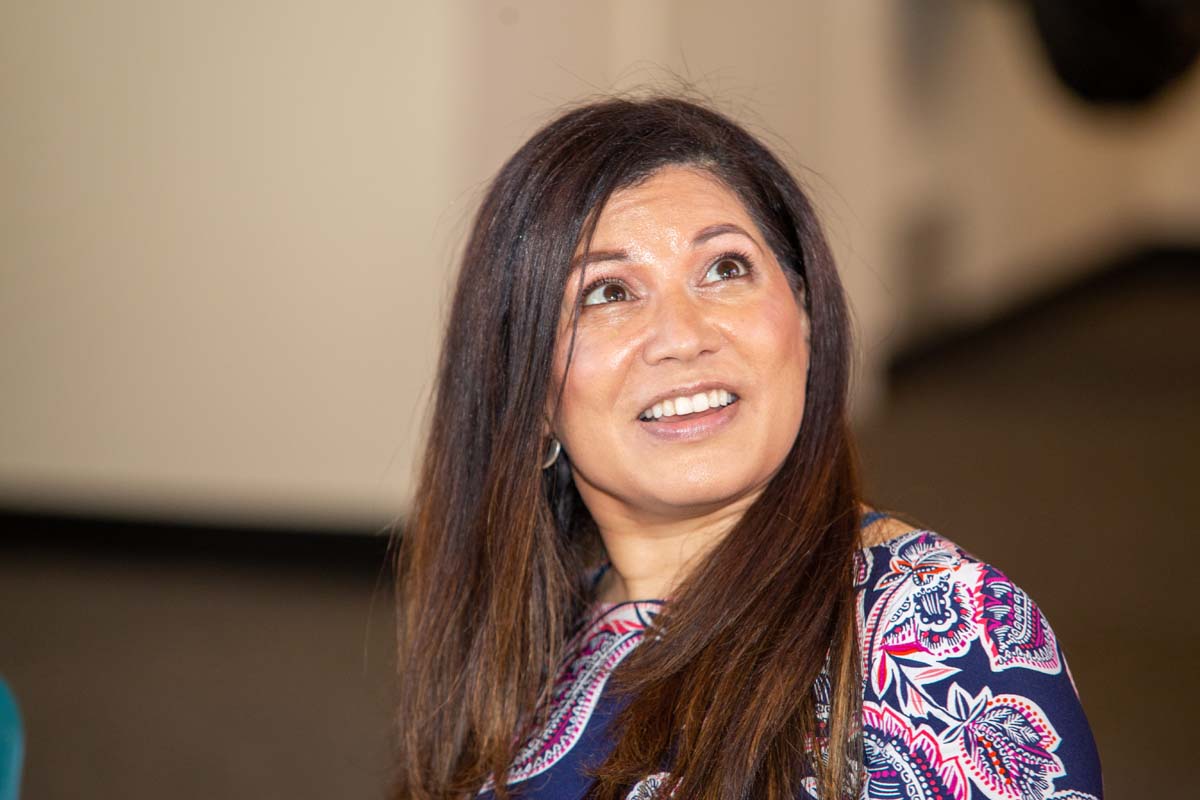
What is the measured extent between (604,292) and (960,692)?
453 millimetres

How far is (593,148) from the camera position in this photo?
126 centimetres

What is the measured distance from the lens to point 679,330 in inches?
47.1

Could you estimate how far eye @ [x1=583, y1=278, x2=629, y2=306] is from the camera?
1231 millimetres

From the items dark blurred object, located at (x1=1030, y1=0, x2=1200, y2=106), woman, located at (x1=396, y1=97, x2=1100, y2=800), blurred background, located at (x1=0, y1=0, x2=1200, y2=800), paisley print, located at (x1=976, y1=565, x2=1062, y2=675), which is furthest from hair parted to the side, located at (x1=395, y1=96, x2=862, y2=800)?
dark blurred object, located at (x1=1030, y1=0, x2=1200, y2=106)

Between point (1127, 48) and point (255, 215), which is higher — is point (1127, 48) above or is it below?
above

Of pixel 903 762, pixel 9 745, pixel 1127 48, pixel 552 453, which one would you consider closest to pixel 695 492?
pixel 552 453

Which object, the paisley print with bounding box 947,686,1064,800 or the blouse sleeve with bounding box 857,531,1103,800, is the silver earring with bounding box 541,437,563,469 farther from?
the paisley print with bounding box 947,686,1064,800

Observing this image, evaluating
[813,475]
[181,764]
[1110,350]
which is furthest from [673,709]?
[1110,350]

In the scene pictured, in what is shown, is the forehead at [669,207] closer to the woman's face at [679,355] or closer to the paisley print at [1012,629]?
the woman's face at [679,355]

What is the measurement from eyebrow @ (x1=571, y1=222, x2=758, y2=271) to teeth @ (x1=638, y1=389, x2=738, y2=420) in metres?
0.13

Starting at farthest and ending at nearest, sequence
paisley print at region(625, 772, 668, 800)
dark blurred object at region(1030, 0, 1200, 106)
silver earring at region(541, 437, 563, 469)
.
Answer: dark blurred object at region(1030, 0, 1200, 106) < silver earring at region(541, 437, 563, 469) < paisley print at region(625, 772, 668, 800)

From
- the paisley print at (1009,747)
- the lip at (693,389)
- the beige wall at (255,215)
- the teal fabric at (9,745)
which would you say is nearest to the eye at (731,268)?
the lip at (693,389)

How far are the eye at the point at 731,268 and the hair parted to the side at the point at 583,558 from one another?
2.1 inches

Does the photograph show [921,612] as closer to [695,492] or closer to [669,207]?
[695,492]
